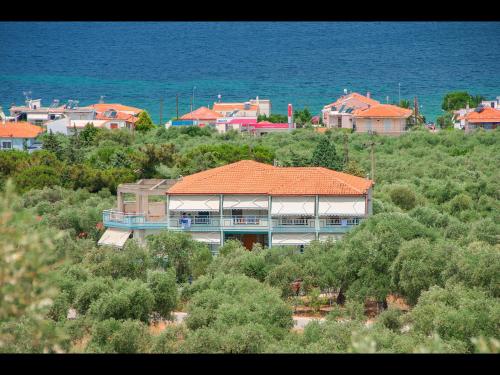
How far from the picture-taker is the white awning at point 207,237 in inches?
804

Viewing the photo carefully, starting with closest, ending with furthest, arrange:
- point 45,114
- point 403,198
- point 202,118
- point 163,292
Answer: point 163,292
point 403,198
point 45,114
point 202,118

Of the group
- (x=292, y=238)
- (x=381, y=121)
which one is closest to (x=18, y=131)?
(x=381, y=121)

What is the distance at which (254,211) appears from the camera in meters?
21.2

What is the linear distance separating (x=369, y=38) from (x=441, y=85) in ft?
17.1

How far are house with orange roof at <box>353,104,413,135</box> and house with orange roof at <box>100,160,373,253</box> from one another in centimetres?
2275

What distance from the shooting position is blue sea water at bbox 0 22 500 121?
52688 millimetres

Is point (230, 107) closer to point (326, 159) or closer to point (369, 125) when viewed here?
point (369, 125)

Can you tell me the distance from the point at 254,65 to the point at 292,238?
38098mm

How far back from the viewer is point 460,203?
2389 cm

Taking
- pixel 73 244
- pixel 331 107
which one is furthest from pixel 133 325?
pixel 331 107

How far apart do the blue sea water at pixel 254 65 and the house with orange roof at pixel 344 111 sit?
4.43m

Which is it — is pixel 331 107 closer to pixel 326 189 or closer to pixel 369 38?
pixel 369 38

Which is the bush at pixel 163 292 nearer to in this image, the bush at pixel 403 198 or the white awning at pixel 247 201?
the white awning at pixel 247 201

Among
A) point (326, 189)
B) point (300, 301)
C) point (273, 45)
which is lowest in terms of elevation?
point (300, 301)
